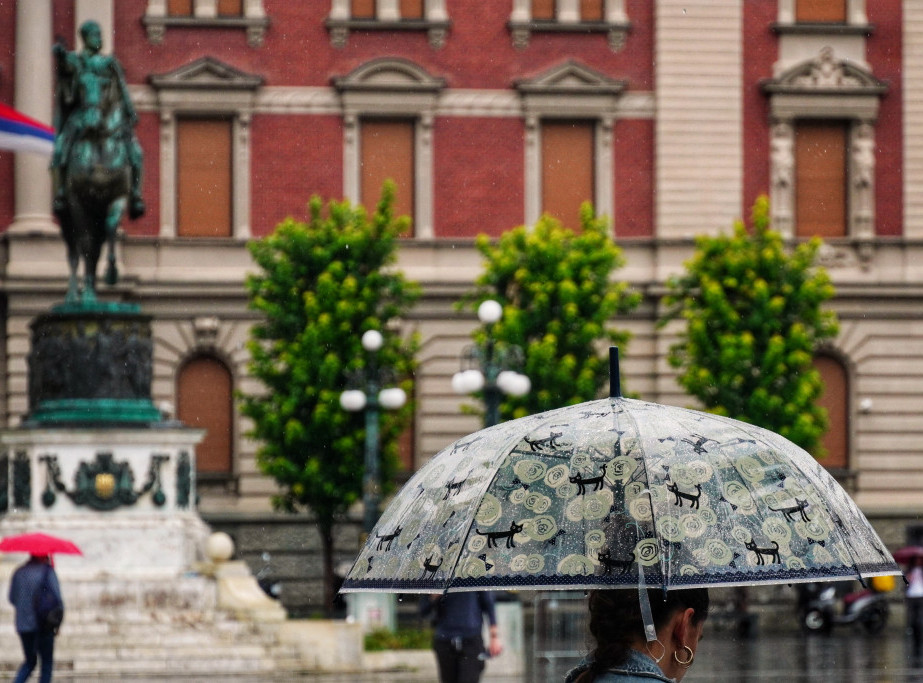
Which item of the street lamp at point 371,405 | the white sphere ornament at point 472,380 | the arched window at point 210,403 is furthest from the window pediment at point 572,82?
the white sphere ornament at point 472,380

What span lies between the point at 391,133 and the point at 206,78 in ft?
12.8

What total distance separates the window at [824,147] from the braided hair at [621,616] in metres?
37.5

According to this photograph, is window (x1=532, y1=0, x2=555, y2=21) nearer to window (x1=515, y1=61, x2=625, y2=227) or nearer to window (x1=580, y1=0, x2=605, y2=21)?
window (x1=580, y1=0, x2=605, y2=21)

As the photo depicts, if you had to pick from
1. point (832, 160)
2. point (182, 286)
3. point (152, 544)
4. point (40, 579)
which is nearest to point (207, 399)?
point (182, 286)

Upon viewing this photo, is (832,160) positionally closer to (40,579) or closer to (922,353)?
(922,353)

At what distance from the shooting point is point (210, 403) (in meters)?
41.3

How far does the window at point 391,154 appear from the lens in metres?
42.1

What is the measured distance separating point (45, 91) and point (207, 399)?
22.4 ft

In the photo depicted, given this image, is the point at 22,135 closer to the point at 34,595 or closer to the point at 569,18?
the point at 34,595

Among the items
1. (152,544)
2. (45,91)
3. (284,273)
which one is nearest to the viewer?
(152,544)

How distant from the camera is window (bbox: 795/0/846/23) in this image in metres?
42.9

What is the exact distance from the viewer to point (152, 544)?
23.5 meters

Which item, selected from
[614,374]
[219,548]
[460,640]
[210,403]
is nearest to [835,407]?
[210,403]

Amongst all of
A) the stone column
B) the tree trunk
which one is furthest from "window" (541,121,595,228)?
the stone column
